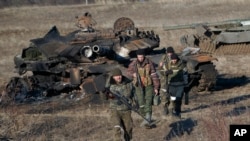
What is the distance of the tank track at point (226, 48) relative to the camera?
24456 mm

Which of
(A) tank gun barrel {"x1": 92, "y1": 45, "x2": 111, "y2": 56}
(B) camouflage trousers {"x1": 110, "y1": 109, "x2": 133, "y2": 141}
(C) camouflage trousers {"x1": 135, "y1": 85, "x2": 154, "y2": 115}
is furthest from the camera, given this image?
(A) tank gun barrel {"x1": 92, "y1": 45, "x2": 111, "y2": 56}

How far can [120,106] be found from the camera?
959cm

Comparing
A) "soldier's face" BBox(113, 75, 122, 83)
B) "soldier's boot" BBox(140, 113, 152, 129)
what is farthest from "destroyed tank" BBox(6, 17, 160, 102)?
"soldier's face" BBox(113, 75, 122, 83)

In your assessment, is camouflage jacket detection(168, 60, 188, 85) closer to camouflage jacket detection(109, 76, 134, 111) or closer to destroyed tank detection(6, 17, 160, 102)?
camouflage jacket detection(109, 76, 134, 111)

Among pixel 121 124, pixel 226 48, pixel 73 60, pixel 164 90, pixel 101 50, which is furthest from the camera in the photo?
pixel 226 48

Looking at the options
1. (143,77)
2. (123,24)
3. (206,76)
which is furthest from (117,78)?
(123,24)

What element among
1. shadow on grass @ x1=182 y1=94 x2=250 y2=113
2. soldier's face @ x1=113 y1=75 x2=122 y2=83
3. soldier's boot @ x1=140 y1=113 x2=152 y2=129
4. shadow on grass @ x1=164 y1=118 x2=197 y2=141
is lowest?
shadow on grass @ x1=182 y1=94 x2=250 y2=113

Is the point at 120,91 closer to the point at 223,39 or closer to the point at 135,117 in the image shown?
the point at 135,117

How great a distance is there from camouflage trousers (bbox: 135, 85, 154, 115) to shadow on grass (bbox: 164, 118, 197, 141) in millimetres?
707

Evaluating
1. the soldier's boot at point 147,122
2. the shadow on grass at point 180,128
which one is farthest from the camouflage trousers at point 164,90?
the soldier's boot at point 147,122

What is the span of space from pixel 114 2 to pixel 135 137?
102 feet

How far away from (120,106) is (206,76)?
264 inches

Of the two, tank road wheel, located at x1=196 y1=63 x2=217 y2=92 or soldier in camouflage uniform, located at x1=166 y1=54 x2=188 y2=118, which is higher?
soldier in camouflage uniform, located at x1=166 y1=54 x2=188 y2=118

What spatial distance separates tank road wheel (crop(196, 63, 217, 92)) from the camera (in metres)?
15.9
